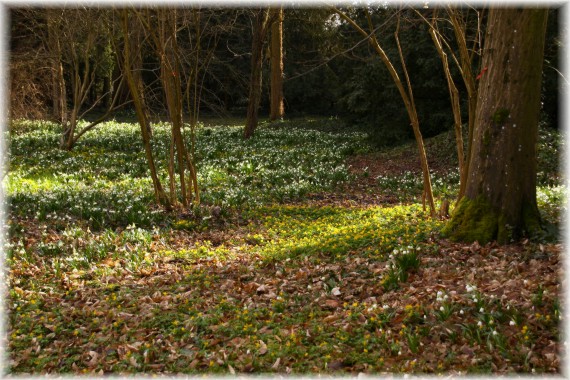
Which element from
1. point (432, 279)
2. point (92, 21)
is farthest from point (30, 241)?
point (92, 21)

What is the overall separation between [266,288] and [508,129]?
11.2 ft

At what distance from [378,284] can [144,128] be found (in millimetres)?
5190

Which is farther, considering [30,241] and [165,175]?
[165,175]

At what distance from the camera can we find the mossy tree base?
6.00 meters

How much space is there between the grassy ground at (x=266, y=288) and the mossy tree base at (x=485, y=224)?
0.57 ft

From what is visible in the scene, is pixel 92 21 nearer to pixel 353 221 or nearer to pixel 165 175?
pixel 165 175

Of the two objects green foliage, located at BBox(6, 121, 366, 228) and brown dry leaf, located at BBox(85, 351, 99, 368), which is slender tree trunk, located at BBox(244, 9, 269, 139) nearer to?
green foliage, located at BBox(6, 121, 366, 228)

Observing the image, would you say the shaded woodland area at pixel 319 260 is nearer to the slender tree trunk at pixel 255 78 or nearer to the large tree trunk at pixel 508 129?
the large tree trunk at pixel 508 129

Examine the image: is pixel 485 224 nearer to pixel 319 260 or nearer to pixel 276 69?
pixel 319 260

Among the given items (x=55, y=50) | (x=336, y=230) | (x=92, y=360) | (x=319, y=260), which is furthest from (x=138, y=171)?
(x=92, y=360)

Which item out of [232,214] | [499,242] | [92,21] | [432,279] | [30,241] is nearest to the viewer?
[432,279]

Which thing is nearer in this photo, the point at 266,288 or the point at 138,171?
the point at 266,288

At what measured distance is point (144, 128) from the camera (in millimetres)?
8789

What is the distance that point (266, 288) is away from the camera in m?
6.01
